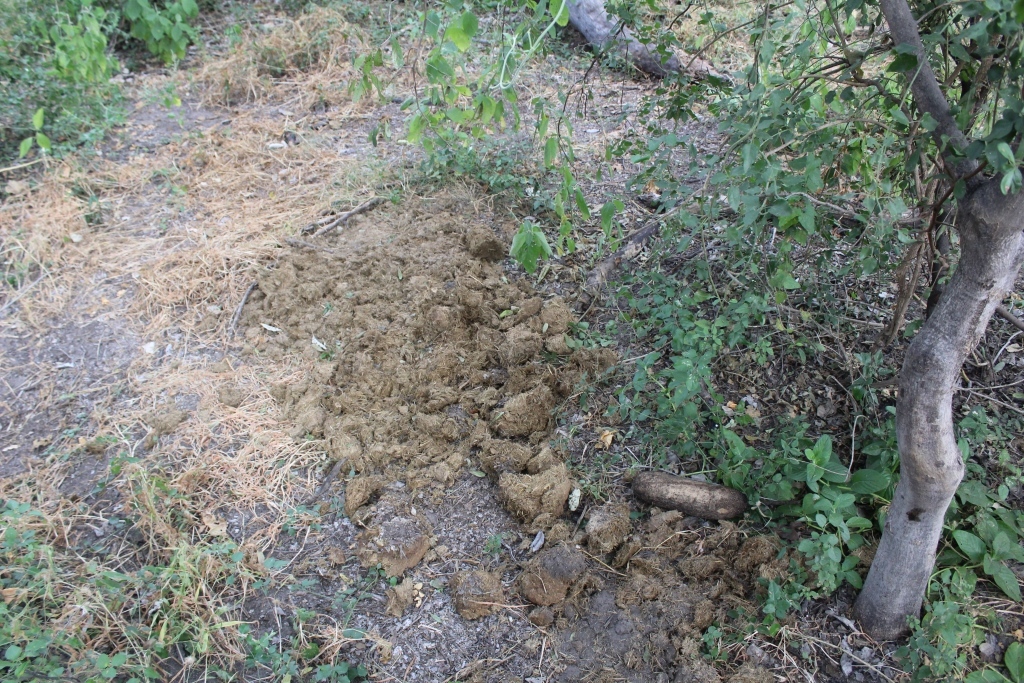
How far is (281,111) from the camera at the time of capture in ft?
16.0

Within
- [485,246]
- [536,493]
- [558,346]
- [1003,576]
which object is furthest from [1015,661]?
[485,246]

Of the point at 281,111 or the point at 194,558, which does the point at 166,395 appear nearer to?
the point at 194,558

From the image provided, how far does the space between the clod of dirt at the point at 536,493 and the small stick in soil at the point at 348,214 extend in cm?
190

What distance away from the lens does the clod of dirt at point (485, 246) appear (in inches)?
138

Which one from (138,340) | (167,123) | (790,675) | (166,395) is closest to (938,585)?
(790,675)

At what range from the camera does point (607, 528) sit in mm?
2457

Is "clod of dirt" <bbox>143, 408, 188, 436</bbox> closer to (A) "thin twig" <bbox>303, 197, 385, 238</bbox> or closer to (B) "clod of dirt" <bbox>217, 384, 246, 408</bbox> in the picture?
(B) "clod of dirt" <bbox>217, 384, 246, 408</bbox>

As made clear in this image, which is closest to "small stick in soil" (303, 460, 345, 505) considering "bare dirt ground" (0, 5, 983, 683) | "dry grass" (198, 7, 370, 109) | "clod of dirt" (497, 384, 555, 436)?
"bare dirt ground" (0, 5, 983, 683)

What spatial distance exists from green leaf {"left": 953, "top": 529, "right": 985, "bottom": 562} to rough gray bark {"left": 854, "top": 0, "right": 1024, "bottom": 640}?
20 centimetres

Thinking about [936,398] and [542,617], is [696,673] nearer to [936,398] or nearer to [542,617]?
[542,617]

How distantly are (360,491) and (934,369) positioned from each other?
75.9 inches

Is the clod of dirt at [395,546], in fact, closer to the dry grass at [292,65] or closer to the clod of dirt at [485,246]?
the clod of dirt at [485,246]

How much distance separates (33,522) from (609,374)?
2.21m

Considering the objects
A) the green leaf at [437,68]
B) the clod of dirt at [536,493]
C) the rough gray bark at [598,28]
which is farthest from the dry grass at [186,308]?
the rough gray bark at [598,28]
